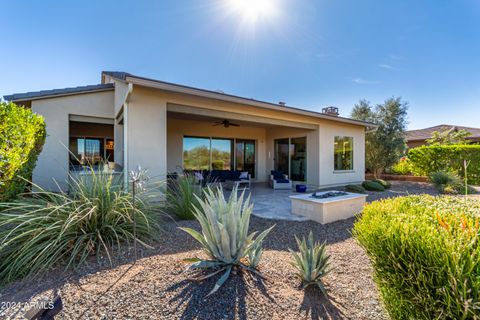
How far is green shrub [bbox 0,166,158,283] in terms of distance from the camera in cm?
Answer: 261

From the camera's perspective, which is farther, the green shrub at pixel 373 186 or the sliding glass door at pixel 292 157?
the sliding glass door at pixel 292 157

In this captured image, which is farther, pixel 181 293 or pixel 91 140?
pixel 91 140

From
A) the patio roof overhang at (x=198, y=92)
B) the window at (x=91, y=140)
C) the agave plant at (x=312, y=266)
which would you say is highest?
the patio roof overhang at (x=198, y=92)

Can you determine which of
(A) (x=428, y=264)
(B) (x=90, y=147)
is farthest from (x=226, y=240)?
(B) (x=90, y=147)

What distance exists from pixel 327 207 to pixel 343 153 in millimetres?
7027

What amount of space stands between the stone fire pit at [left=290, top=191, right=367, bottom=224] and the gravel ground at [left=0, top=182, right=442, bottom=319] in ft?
7.17

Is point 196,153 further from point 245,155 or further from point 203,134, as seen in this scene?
point 245,155

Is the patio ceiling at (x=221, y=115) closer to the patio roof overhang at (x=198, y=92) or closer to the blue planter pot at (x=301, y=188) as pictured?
the patio roof overhang at (x=198, y=92)

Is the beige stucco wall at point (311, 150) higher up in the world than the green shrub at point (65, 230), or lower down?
higher up

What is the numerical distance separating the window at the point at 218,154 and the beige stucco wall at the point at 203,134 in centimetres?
26

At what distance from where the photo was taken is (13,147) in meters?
3.80

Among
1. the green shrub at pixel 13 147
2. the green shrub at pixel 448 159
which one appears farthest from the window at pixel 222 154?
the green shrub at pixel 448 159

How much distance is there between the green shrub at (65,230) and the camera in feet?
8.55

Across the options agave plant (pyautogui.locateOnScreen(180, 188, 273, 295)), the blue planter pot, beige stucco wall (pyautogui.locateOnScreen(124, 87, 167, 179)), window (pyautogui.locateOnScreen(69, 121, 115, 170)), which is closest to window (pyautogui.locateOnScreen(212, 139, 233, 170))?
the blue planter pot
